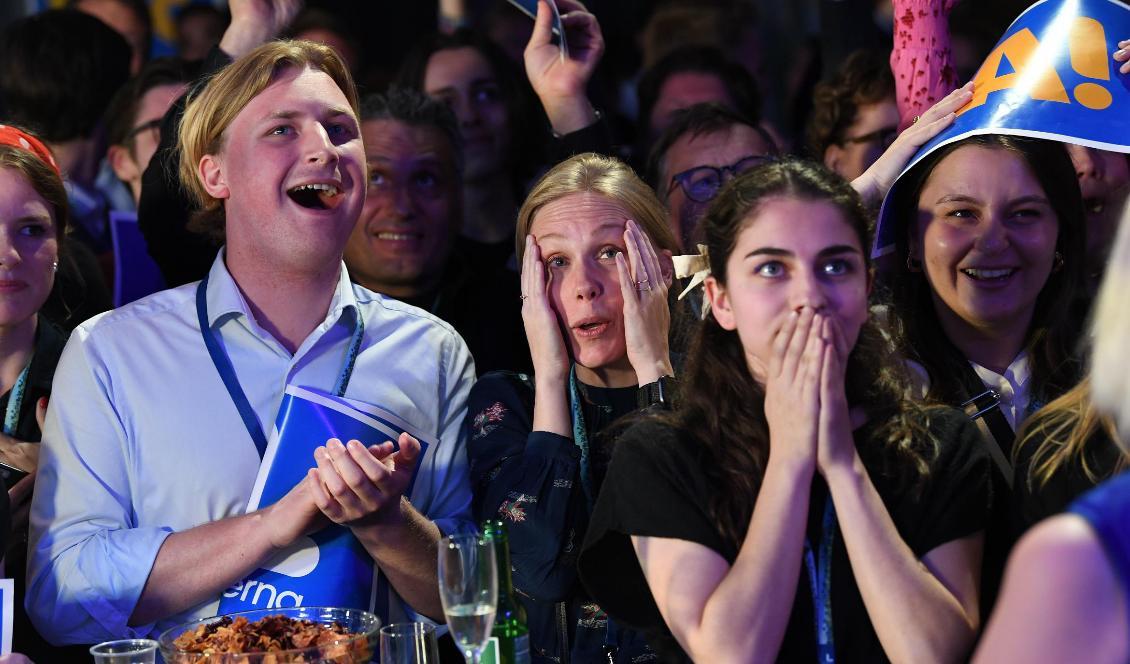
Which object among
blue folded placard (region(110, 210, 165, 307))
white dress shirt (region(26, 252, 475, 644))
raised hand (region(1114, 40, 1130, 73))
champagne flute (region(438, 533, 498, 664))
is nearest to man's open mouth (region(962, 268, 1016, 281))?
raised hand (region(1114, 40, 1130, 73))

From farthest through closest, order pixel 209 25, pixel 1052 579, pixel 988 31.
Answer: pixel 209 25 → pixel 988 31 → pixel 1052 579

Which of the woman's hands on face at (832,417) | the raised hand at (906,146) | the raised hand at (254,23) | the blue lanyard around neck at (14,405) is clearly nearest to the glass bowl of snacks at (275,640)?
the woman's hands on face at (832,417)

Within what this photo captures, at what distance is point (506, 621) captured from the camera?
218 cm

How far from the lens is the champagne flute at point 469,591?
6.59 ft

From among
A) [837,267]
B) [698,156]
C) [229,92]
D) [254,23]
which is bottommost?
[837,267]

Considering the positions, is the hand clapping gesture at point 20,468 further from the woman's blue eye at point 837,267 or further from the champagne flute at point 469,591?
the woman's blue eye at point 837,267

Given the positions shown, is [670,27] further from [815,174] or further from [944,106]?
[815,174]

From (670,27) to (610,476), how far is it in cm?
453

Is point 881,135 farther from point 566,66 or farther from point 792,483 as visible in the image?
point 792,483

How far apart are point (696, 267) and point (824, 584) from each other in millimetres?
767

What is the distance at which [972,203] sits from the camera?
2.86m

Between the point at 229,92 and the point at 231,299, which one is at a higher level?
the point at 229,92

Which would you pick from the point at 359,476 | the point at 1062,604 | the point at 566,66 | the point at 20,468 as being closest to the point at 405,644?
the point at 359,476

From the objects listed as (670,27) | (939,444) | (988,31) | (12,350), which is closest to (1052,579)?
(939,444)
